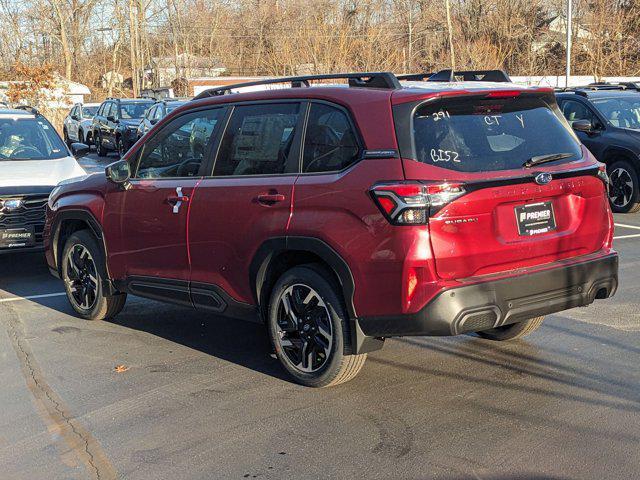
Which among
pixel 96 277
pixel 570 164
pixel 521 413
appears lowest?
pixel 521 413

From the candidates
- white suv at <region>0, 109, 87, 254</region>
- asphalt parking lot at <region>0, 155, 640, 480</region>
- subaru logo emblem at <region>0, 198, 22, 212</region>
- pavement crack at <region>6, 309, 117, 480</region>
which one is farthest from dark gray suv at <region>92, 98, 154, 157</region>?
pavement crack at <region>6, 309, 117, 480</region>

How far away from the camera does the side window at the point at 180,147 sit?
620 cm

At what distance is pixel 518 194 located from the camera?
499cm

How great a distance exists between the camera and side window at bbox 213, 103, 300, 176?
Answer: 5543 mm

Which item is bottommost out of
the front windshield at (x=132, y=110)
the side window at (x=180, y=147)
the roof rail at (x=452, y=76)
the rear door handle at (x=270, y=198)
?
the rear door handle at (x=270, y=198)

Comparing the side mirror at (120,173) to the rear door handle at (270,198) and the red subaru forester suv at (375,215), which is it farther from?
the rear door handle at (270,198)

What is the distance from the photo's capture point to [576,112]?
14281 mm

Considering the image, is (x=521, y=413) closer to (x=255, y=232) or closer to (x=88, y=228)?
(x=255, y=232)

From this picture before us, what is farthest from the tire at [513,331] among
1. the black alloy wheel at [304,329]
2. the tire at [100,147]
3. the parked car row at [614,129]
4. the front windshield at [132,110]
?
the tire at [100,147]

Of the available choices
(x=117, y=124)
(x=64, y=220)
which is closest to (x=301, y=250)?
(x=64, y=220)

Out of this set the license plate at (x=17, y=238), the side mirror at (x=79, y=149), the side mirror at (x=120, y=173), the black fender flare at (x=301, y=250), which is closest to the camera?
the black fender flare at (x=301, y=250)

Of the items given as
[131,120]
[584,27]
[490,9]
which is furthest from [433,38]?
[131,120]

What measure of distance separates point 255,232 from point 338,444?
5.29ft

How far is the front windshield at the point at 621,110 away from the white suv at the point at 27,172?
8.23 metres
